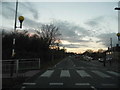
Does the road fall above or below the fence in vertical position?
below

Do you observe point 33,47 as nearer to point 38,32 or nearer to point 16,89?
point 38,32

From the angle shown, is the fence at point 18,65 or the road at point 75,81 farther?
the fence at point 18,65

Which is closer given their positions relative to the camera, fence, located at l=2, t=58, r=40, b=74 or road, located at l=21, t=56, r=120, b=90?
road, located at l=21, t=56, r=120, b=90

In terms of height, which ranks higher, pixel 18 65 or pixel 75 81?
pixel 18 65

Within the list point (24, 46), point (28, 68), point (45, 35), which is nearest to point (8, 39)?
point (24, 46)

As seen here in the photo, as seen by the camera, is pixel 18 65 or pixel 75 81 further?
pixel 18 65

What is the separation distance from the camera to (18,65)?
773 inches

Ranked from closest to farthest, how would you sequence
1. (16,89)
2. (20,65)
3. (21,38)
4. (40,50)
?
1. (16,89)
2. (20,65)
3. (40,50)
4. (21,38)

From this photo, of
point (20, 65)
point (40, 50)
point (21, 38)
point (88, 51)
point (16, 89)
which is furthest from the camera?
point (88, 51)

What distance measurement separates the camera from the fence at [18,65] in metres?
18.2

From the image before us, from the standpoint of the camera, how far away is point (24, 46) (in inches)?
1807

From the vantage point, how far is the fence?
18156 mm

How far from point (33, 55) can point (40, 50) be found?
1045 centimetres

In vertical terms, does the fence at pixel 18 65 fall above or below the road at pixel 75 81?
above
